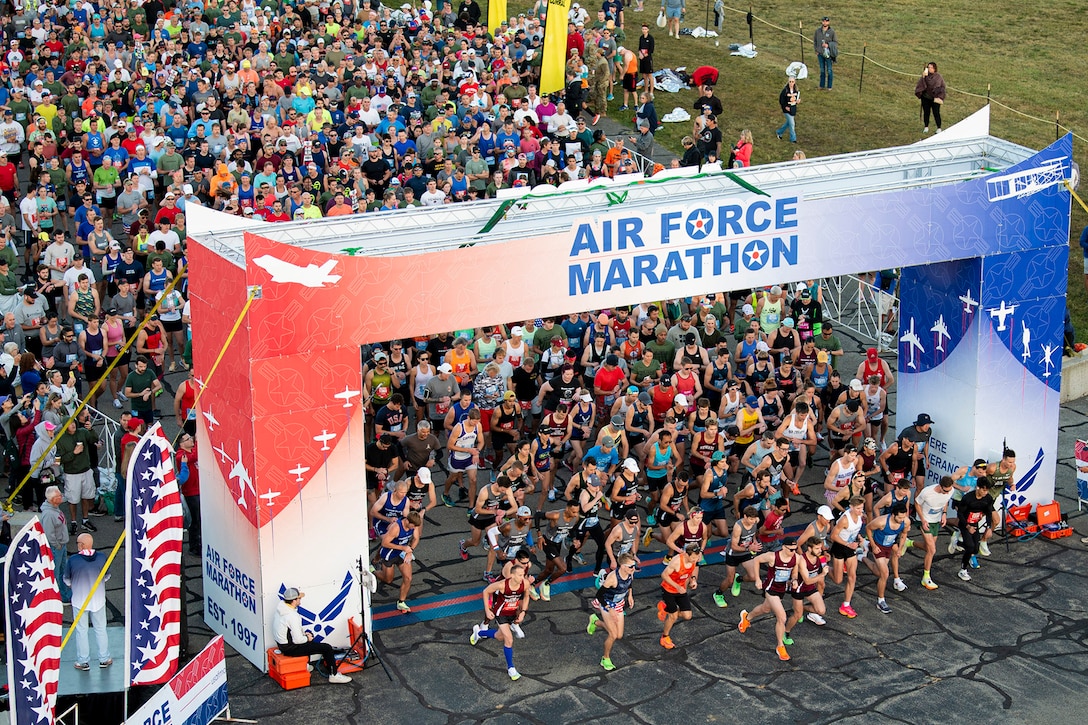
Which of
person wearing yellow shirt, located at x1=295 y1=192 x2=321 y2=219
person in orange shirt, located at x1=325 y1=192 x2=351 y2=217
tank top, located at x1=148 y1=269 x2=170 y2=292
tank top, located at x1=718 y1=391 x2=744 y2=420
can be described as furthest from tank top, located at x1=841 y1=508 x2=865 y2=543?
tank top, located at x1=148 y1=269 x2=170 y2=292

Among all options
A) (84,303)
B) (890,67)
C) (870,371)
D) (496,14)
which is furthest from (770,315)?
(890,67)

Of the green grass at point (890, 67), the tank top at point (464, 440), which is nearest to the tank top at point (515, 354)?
the tank top at point (464, 440)

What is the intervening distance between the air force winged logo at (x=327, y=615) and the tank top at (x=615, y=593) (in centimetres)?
279

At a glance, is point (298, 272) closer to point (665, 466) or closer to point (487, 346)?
point (665, 466)

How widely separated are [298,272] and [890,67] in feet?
92.9

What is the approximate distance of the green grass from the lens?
3581cm

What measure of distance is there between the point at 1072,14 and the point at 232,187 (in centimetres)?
3020

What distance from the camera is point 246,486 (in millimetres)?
16609

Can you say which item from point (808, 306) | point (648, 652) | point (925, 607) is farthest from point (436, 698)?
point (808, 306)

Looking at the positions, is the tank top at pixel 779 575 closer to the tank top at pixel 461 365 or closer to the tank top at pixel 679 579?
the tank top at pixel 679 579

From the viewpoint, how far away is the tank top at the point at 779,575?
56.8 ft

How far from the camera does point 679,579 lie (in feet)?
56.8

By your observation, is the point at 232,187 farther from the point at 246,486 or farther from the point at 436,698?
the point at 436,698

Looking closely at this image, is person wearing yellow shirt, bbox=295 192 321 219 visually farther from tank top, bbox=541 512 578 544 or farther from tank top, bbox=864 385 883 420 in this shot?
tank top, bbox=864 385 883 420
